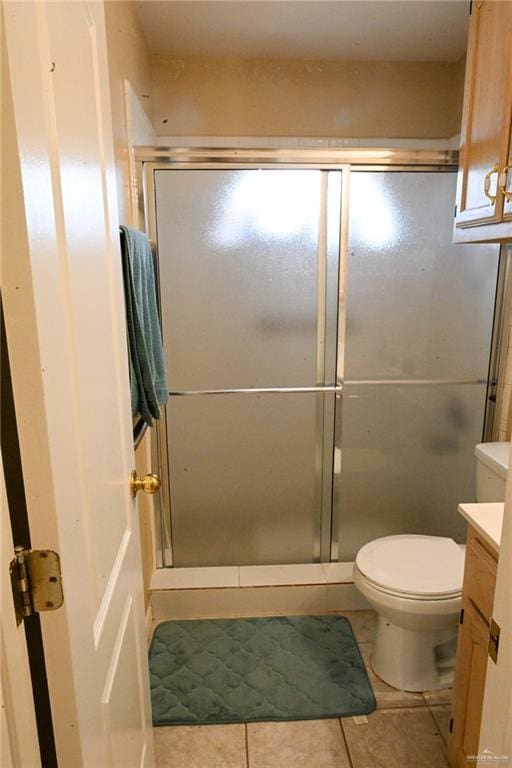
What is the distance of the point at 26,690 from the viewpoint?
0.59 metres

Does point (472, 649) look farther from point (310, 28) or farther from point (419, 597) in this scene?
point (310, 28)

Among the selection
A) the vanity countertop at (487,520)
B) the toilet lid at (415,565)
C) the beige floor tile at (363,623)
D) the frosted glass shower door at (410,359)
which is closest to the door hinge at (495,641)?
the vanity countertop at (487,520)

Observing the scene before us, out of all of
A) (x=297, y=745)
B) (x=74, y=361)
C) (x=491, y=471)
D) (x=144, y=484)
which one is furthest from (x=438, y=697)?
(x=74, y=361)

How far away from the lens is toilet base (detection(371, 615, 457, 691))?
1.77m

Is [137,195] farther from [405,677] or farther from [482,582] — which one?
[405,677]

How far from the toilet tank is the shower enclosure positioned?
44 centimetres

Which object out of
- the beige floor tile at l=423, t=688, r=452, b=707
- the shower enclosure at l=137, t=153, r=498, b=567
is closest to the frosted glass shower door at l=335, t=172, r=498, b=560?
the shower enclosure at l=137, t=153, r=498, b=567

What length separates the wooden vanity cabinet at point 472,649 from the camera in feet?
4.10

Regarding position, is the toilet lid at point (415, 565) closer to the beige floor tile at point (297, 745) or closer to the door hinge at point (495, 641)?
the beige floor tile at point (297, 745)

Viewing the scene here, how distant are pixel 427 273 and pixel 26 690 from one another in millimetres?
2043

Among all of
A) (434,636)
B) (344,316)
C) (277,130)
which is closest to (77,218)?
(344,316)

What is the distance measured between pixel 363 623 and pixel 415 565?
513 mm

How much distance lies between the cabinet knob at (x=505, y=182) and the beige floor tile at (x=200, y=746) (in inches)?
70.4

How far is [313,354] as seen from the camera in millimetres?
2213
